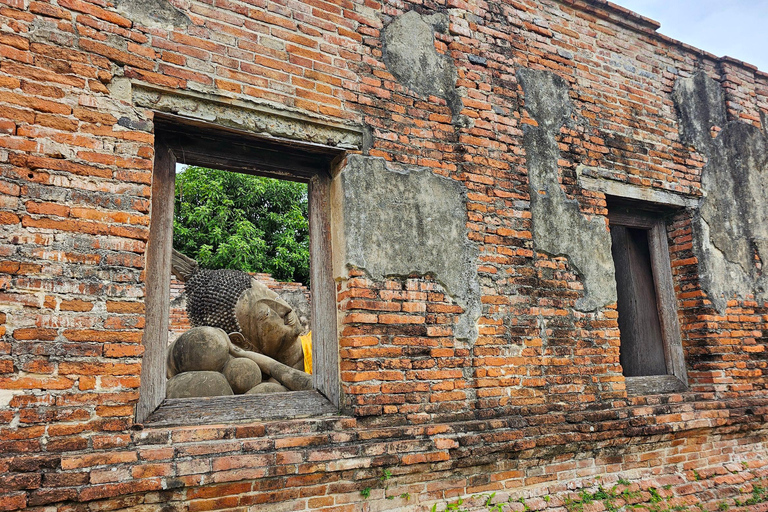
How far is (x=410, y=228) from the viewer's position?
145 inches

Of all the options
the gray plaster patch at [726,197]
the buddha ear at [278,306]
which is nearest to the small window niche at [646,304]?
the gray plaster patch at [726,197]

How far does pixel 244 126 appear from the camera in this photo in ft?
10.9

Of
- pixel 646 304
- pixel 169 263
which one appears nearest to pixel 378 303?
pixel 169 263

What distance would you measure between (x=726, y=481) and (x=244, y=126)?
16.4ft

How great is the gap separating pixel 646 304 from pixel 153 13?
205 inches

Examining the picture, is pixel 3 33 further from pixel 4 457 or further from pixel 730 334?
pixel 730 334

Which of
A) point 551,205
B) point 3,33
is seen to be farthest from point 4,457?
point 551,205

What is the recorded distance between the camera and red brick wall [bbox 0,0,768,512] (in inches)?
105

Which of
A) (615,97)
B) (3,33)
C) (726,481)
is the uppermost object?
(615,97)

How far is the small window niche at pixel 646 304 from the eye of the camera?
5.14m

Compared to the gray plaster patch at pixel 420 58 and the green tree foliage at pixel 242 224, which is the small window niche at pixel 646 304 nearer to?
the gray plaster patch at pixel 420 58

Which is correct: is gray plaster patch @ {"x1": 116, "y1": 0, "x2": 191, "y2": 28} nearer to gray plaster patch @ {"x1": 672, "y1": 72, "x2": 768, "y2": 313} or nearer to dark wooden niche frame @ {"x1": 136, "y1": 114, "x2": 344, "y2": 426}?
dark wooden niche frame @ {"x1": 136, "y1": 114, "x2": 344, "y2": 426}

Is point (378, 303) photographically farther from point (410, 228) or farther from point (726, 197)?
point (726, 197)

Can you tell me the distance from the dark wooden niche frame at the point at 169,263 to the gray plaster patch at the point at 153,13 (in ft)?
1.92
